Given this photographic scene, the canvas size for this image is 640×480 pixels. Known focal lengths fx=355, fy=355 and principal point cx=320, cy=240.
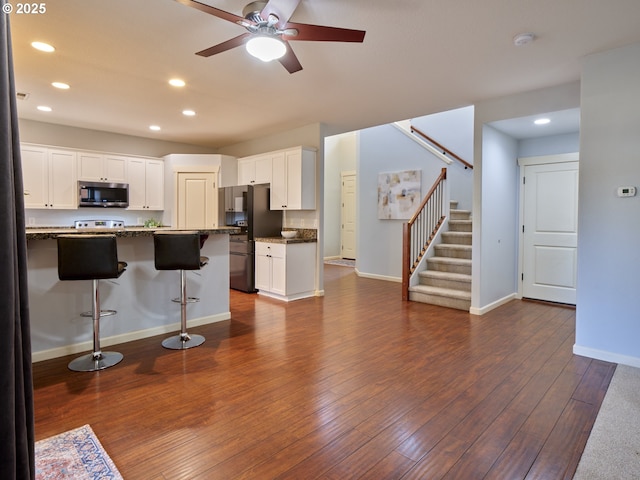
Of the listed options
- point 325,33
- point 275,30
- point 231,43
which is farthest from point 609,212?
point 231,43

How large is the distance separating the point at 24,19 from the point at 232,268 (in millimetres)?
4101

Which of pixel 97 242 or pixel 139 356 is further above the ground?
pixel 97 242

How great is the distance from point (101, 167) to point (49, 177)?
2.46 ft

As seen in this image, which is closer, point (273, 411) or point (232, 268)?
point (273, 411)

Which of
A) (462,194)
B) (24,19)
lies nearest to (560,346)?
(462,194)

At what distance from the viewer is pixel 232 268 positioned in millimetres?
6070

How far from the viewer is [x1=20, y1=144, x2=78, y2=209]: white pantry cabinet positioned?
5391 millimetres

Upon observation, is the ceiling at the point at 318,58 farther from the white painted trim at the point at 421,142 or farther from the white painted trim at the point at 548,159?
the white painted trim at the point at 421,142

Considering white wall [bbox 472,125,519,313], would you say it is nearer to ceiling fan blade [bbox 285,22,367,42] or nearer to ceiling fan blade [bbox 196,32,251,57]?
ceiling fan blade [bbox 285,22,367,42]

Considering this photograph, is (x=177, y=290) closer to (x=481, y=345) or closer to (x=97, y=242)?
(x=97, y=242)

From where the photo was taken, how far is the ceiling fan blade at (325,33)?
2.23 meters

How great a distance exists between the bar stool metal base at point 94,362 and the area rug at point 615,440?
10.7ft

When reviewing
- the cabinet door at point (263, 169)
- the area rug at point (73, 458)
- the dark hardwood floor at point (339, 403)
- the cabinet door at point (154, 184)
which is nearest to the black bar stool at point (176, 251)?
the dark hardwood floor at point (339, 403)

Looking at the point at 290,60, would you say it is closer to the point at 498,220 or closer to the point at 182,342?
the point at 182,342
